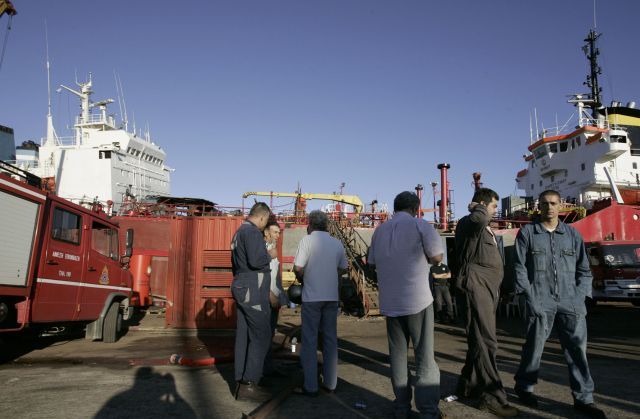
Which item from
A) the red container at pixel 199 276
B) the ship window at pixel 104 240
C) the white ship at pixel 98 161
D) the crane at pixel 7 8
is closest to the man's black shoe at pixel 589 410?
the ship window at pixel 104 240

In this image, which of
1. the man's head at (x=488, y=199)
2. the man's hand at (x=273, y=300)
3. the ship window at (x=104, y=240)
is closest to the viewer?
the man's head at (x=488, y=199)

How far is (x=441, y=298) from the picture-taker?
1191 cm

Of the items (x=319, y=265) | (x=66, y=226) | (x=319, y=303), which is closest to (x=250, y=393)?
(x=319, y=303)

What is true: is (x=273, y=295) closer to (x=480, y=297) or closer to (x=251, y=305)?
(x=251, y=305)

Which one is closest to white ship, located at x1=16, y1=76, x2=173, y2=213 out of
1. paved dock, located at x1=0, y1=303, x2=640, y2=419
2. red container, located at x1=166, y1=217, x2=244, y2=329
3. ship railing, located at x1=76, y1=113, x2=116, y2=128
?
ship railing, located at x1=76, y1=113, x2=116, y2=128

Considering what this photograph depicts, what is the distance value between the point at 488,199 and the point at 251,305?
2.49 meters

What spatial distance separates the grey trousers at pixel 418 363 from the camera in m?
3.51

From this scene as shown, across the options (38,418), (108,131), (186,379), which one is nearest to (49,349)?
(186,379)

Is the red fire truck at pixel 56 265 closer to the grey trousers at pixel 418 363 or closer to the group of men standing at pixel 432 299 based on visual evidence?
the group of men standing at pixel 432 299

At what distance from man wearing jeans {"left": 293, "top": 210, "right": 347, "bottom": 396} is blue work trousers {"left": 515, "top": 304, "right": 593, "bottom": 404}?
174 cm

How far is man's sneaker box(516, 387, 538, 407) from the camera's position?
13.1 ft

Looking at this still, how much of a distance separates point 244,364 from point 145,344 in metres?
4.79

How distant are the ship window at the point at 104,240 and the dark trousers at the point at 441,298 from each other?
768cm

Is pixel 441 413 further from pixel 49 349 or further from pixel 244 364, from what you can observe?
pixel 49 349
